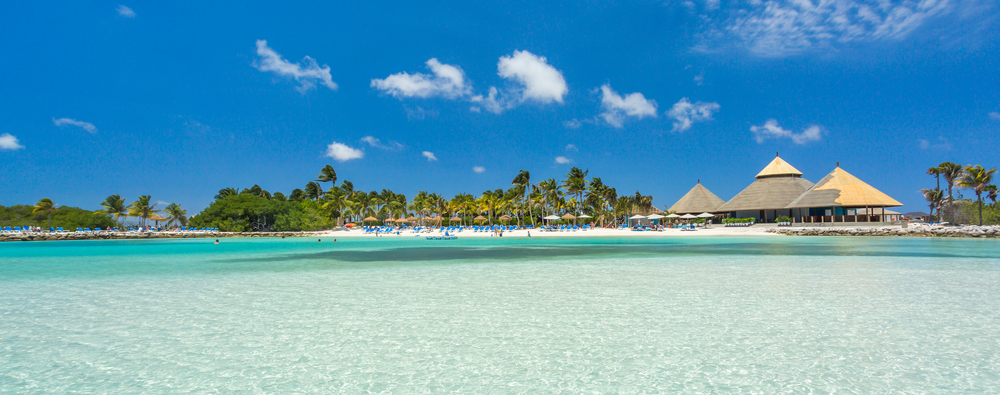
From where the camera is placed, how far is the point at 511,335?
6.13 meters

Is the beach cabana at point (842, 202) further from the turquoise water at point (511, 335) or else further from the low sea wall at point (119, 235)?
the low sea wall at point (119, 235)

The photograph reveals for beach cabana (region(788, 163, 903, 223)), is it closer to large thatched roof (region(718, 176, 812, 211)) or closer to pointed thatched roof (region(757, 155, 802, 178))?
large thatched roof (region(718, 176, 812, 211))

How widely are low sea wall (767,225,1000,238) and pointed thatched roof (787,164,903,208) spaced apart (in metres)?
4.13

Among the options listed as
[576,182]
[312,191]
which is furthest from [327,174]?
[576,182]

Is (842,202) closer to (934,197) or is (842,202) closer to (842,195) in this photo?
(842,195)

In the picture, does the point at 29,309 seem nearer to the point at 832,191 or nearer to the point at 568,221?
the point at 832,191

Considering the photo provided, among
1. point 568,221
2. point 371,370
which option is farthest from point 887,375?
point 568,221

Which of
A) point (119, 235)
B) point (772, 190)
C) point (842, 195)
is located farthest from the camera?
point (772, 190)

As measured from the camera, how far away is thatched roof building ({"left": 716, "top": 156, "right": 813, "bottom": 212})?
162 feet

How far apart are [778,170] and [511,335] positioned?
5904 cm

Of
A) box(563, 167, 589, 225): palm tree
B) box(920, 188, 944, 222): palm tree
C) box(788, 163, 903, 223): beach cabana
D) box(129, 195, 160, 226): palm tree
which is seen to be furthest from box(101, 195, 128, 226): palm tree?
box(920, 188, 944, 222): palm tree

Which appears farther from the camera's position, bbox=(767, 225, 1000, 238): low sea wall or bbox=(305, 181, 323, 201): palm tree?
bbox=(305, 181, 323, 201): palm tree

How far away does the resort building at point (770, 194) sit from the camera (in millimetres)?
49375

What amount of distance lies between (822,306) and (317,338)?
7563mm
